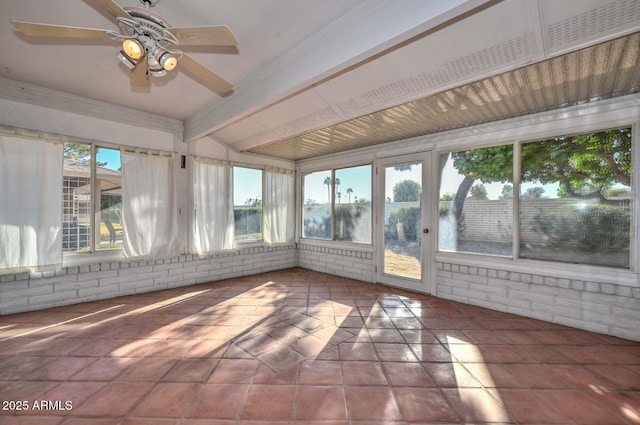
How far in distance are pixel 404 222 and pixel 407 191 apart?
19.4 inches

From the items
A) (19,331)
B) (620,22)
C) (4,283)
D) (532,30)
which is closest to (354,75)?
(532,30)

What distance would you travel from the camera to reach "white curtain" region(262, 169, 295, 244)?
5.04 m

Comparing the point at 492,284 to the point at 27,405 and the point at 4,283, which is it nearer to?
the point at 27,405

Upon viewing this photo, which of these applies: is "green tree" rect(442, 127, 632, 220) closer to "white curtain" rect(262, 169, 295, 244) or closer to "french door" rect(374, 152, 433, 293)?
"french door" rect(374, 152, 433, 293)

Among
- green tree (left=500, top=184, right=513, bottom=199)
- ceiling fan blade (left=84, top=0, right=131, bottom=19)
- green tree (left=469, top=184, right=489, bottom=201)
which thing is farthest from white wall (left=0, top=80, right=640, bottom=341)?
ceiling fan blade (left=84, top=0, right=131, bottom=19)

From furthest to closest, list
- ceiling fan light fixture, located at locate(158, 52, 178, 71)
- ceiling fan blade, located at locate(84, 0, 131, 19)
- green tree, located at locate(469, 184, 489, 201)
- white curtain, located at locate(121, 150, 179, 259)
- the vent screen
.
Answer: white curtain, located at locate(121, 150, 179, 259)
green tree, located at locate(469, 184, 489, 201)
ceiling fan light fixture, located at locate(158, 52, 178, 71)
the vent screen
ceiling fan blade, located at locate(84, 0, 131, 19)

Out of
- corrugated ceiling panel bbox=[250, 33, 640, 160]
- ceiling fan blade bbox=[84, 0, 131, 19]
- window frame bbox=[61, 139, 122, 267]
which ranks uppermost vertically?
corrugated ceiling panel bbox=[250, 33, 640, 160]

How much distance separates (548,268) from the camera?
2826 millimetres

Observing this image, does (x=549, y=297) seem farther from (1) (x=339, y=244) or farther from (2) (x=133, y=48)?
(2) (x=133, y=48)

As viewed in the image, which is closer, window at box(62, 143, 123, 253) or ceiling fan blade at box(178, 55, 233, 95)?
ceiling fan blade at box(178, 55, 233, 95)

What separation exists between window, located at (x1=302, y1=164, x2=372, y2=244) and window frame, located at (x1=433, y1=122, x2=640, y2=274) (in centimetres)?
Result: 128

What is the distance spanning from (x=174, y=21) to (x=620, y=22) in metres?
2.96

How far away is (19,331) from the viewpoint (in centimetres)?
243

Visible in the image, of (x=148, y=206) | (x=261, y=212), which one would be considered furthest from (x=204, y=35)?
(x=261, y=212)
